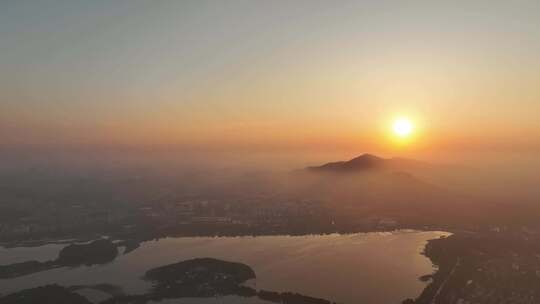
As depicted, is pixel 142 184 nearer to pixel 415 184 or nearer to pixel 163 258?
pixel 415 184

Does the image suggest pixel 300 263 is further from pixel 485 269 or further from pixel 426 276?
pixel 485 269

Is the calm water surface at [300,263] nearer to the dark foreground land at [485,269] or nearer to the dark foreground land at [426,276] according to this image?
the dark foreground land at [426,276]

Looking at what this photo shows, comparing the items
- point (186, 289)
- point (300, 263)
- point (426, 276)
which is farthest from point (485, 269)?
point (186, 289)

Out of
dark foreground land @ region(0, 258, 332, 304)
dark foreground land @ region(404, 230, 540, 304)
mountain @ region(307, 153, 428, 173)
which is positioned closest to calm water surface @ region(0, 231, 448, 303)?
dark foreground land @ region(0, 258, 332, 304)

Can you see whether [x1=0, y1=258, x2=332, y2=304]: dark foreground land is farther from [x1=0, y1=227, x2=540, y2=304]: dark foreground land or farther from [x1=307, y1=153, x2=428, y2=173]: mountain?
[x1=307, y1=153, x2=428, y2=173]: mountain

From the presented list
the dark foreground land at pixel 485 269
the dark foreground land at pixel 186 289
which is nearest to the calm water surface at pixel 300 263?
the dark foreground land at pixel 186 289

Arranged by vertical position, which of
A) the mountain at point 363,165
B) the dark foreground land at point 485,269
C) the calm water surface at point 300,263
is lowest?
the dark foreground land at point 485,269

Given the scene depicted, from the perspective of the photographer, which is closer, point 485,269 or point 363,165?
point 485,269

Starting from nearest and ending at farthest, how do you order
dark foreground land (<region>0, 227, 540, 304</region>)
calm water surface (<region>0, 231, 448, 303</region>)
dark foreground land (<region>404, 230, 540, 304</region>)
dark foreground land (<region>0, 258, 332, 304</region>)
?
dark foreground land (<region>0, 258, 332, 304</region>)
dark foreground land (<region>0, 227, 540, 304</region>)
dark foreground land (<region>404, 230, 540, 304</region>)
calm water surface (<region>0, 231, 448, 303</region>)
